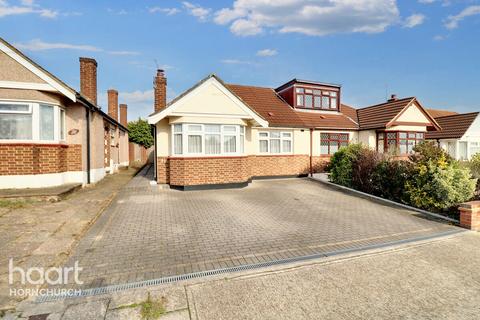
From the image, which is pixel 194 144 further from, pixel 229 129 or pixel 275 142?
pixel 275 142

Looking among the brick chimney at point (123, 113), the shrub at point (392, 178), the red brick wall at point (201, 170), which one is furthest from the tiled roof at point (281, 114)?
the brick chimney at point (123, 113)

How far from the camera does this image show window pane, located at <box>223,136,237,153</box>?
11242 mm

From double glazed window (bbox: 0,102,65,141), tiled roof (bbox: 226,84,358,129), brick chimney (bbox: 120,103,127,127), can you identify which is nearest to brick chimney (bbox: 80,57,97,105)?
double glazed window (bbox: 0,102,65,141)

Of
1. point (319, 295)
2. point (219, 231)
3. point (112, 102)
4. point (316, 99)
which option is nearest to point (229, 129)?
point (219, 231)

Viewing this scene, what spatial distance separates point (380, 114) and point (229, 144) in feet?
41.5

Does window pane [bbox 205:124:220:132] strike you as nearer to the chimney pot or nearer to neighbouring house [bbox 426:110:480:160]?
the chimney pot

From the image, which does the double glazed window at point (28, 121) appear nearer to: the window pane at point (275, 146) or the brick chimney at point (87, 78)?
the brick chimney at point (87, 78)

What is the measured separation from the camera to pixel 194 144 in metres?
10.8

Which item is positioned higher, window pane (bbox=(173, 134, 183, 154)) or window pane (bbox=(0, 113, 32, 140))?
window pane (bbox=(0, 113, 32, 140))

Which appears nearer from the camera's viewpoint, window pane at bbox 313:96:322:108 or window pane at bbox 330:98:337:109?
window pane at bbox 313:96:322:108

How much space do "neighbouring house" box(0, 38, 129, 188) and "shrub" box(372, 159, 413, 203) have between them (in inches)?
491

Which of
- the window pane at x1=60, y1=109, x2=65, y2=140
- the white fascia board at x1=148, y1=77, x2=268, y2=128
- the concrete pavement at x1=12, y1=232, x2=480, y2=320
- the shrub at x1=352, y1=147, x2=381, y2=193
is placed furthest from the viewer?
the white fascia board at x1=148, y1=77, x2=268, y2=128

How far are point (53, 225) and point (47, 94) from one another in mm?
6217

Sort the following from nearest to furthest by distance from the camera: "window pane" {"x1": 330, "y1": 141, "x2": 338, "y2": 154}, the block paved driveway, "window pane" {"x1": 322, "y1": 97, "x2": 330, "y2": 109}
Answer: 1. the block paved driveway
2. "window pane" {"x1": 330, "y1": 141, "x2": 338, "y2": 154}
3. "window pane" {"x1": 322, "y1": 97, "x2": 330, "y2": 109}
